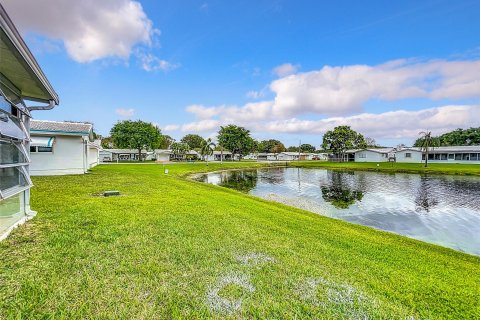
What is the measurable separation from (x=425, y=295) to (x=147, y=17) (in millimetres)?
20325

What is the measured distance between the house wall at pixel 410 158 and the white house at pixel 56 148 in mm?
69242

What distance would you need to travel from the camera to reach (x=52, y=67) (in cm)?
1816

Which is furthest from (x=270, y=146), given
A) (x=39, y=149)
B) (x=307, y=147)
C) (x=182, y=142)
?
(x=39, y=149)

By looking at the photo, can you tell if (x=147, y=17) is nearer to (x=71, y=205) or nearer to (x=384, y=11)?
(x=71, y=205)

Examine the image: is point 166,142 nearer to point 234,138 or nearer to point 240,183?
point 234,138

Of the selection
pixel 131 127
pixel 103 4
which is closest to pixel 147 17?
pixel 103 4

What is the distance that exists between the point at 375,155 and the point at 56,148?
71414 mm

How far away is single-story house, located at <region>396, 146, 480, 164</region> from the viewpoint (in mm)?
53072

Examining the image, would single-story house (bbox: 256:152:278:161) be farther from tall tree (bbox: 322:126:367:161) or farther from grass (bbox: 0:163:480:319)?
grass (bbox: 0:163:480:319)

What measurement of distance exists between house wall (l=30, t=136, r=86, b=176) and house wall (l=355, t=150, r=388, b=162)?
228ft

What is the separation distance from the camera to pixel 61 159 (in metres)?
18.4

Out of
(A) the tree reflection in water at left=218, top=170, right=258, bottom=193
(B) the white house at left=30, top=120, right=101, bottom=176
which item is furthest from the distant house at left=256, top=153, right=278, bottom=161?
(B) the white house at left=30, top=120, right=101, bottom=176

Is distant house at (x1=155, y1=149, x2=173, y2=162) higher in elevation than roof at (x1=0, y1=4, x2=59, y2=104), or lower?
lower

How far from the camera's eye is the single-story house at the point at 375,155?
65.6 m
